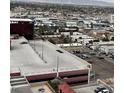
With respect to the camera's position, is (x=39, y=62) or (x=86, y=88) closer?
(x=86, y=88)

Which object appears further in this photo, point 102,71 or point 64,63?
point 102,71

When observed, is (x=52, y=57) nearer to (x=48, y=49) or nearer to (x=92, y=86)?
(x=48, y=49)

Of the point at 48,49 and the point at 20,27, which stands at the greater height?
the point at 20,27

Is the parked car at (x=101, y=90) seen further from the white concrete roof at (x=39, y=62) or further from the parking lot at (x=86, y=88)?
the white concrete roof at (x=39, y=62)

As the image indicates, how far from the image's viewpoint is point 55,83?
299 cm

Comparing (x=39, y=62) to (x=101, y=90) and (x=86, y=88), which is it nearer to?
(x=86, y=88)

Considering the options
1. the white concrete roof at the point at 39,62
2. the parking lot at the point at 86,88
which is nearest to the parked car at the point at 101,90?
the parking lot at the point at 86,88

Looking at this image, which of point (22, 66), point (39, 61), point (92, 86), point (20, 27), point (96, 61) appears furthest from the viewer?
point (20, 27)

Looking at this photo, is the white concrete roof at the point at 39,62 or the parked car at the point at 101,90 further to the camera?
the white concrete roof at the point at 39,62

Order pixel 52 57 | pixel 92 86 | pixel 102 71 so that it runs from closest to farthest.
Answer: pixel 92 86 < pixel 52 57 < pixel 102 71

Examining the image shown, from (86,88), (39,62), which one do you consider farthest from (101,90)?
(39,62)

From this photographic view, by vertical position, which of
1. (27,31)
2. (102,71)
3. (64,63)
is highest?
(27,31)

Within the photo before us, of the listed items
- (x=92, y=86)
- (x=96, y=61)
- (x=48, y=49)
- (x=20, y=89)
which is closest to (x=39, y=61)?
(x=48, y=49)

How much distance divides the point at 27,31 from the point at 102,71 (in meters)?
2.96
